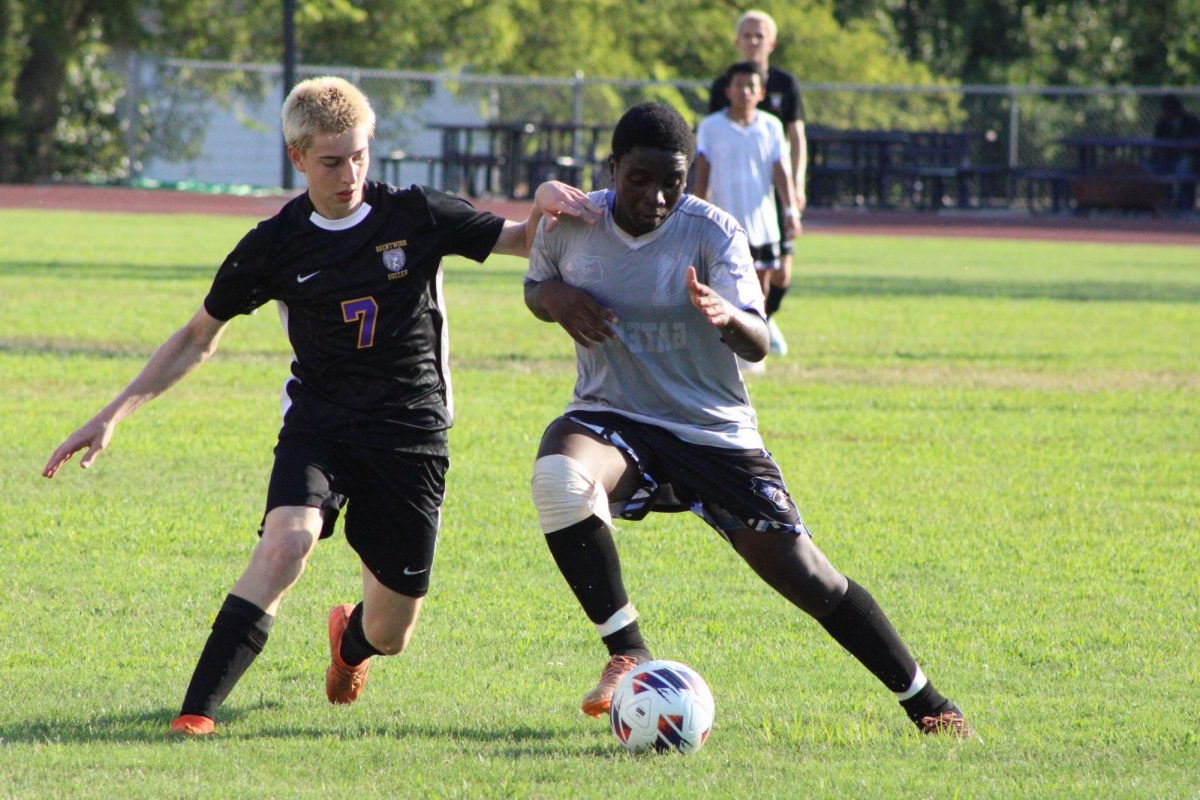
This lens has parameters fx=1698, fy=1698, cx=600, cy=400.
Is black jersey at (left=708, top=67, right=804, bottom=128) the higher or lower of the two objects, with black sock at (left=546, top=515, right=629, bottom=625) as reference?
higher

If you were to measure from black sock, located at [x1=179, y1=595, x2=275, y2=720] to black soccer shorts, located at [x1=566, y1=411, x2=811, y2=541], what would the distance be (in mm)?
974

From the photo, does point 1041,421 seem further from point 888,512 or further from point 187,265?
point 187,265

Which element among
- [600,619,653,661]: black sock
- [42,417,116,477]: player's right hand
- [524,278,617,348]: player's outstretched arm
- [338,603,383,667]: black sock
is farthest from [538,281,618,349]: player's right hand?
[42,417,116,477]: player's right hand

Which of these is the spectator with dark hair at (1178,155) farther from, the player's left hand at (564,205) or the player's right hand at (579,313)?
the player's right hand at (579,313)

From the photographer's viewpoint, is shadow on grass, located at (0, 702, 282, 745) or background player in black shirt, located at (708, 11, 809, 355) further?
background player in black shirt, located at (708, 11, 809, 355)

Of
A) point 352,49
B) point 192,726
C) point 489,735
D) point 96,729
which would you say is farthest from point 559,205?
point 352,49

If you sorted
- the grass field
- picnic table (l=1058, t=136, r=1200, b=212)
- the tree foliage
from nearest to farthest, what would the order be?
the grass field, picnic table (l=1058, t=136, r=1200, b=212), the tree foliage

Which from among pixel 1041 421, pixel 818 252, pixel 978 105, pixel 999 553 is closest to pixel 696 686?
pixel 999 553

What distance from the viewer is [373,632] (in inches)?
177

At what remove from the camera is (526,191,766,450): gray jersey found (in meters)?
4.32

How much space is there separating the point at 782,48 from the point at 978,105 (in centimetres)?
1134

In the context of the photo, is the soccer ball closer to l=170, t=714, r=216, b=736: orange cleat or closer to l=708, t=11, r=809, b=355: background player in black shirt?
l=170, t=714, r=216, b=736: orange cleat

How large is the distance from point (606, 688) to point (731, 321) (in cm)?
98

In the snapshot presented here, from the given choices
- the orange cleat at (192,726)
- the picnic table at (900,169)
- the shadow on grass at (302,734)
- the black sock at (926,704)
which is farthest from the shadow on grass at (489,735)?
the picnic table at (900,169)
